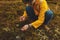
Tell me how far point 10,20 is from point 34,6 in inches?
10.4

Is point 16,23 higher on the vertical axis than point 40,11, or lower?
lower

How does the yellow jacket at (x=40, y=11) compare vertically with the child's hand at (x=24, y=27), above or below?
above

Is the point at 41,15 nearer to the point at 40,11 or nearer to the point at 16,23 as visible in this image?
the point at 40,11

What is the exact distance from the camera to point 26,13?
3037 mm

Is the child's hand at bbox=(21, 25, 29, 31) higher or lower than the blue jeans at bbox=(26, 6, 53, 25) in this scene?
lower

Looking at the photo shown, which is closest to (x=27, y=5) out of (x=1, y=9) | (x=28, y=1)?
(x=28, y=1)

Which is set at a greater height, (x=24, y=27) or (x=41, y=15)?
(x=41, y=15)

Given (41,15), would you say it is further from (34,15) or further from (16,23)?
(16,23)

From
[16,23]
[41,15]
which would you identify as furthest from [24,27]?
[41,15]

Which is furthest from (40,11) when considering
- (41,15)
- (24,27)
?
(24,27)

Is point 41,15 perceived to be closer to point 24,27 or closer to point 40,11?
point 40,11

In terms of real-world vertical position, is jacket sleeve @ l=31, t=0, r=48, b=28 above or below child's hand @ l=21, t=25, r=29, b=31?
above

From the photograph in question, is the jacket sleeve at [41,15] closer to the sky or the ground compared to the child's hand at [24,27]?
closer to the sky

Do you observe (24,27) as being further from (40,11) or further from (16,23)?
(40,11)
